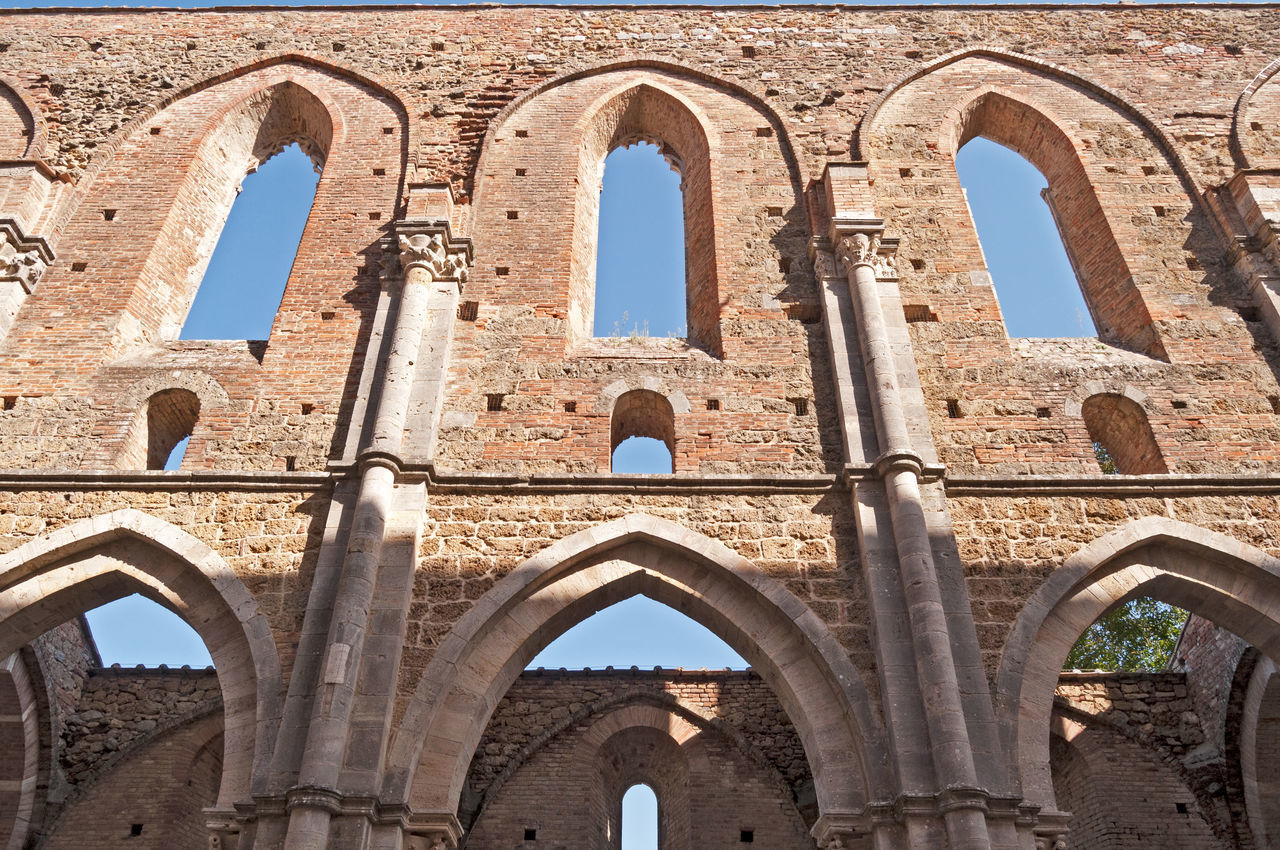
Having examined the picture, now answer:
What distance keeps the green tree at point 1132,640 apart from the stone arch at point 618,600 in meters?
10.9

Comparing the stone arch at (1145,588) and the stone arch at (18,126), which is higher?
the stone arch at (18,126)

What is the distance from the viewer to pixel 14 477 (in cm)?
774

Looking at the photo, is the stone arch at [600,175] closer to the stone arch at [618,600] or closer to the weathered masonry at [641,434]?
the weathered masonry at [641,434]

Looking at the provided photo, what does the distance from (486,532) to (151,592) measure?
8.22 feet

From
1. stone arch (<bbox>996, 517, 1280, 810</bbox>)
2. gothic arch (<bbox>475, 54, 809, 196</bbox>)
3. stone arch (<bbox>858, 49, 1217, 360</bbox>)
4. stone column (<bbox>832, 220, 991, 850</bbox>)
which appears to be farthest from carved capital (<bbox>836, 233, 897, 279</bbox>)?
stone arch (<bbox>996, 517, 1280, 810</bbox>)

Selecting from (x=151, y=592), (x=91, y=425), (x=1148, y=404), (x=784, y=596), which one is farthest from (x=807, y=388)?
(x=91, y=425)

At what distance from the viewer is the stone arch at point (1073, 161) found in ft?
31.7

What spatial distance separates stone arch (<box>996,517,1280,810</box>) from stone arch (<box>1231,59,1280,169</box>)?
5.33m

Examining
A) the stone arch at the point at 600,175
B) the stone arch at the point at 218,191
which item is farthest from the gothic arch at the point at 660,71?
the stone arch at the point at 218,191

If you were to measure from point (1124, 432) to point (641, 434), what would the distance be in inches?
169

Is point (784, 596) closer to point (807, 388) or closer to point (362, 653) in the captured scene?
point (807, 388)

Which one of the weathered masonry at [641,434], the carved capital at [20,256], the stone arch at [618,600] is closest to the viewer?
the stone arch at [618,600]

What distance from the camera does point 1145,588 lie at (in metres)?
7.36

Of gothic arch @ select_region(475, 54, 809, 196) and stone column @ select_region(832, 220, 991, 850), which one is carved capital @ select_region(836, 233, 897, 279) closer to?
stone column @ select_region(832, 220, 991, 850)
